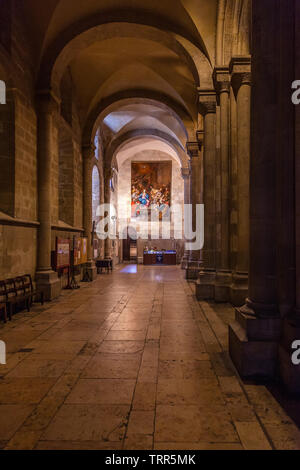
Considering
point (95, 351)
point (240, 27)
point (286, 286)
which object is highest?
point (240, 27)

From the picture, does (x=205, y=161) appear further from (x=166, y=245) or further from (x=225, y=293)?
(x=166, y=245)

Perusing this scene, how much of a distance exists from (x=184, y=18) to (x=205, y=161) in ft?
11.7

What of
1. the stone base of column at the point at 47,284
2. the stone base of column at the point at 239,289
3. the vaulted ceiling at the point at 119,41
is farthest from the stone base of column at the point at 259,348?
the vaulted ceiling at the point at 119,41

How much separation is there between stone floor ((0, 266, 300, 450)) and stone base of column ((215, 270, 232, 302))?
165 cm

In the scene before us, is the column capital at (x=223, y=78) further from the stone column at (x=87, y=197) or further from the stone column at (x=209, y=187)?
the stone column at (x=87, y=197)

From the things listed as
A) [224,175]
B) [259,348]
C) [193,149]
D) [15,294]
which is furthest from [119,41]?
[259,348]

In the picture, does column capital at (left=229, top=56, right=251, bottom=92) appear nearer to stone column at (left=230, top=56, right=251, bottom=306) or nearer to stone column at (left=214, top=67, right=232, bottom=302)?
stone column at (left=230, top=56, right=251, bottom=306)

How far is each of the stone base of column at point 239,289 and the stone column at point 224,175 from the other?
739 millimetres

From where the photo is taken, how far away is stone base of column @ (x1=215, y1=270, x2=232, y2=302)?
292 inches

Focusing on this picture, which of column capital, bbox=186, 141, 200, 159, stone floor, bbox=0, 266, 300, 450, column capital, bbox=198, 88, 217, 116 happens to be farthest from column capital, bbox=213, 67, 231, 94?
column capital, bbox=186, 141, 200, 159

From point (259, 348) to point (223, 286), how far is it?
4159mm

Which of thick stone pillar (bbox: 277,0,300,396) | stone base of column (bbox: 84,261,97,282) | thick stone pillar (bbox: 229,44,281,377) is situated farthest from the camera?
stone base of column (bbox: 84,261,97,282)
